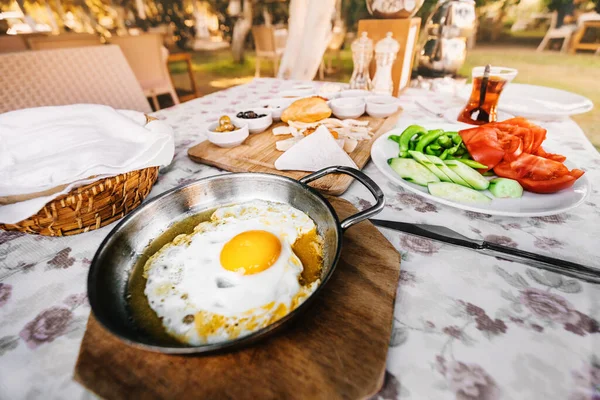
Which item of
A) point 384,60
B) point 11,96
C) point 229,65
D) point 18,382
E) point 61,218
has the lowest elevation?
point 229,65

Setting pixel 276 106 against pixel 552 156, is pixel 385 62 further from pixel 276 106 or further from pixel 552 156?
pixel 552 156

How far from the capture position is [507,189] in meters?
1.11

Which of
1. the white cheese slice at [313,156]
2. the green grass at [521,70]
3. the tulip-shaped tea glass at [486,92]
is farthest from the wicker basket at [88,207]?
the green grass at [521,70]

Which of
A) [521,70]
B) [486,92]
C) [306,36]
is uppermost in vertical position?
[306,36]

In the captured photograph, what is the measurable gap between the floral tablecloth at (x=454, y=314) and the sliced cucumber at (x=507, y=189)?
97 millimetres

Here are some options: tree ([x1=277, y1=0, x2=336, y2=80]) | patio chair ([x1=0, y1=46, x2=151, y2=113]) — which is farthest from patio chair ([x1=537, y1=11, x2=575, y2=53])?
patio chair ([x1=0, y1=46, x2=151, y2=113])

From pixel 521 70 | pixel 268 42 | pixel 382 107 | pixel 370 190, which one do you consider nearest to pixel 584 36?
pixel 521 70

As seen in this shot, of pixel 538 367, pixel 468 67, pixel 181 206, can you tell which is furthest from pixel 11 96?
pixel 468 67

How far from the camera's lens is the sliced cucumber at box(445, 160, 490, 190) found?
115 cm

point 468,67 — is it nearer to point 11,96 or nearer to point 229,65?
point 229,65

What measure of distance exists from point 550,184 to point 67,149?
1.88m

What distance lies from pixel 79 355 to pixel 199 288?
295 mm

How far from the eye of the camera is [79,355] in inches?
26.0

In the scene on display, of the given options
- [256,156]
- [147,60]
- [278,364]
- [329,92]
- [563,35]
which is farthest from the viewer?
[563,35]
